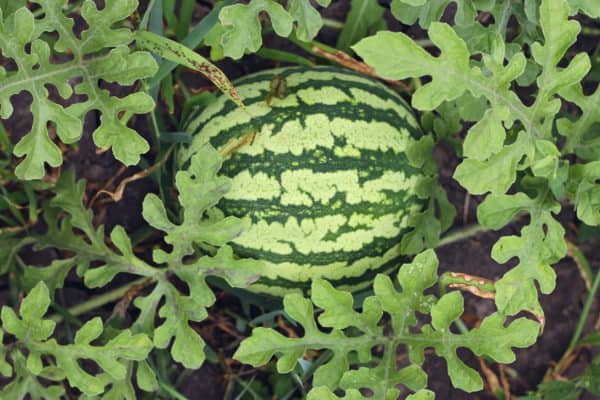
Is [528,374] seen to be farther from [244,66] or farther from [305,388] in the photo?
[244,66]

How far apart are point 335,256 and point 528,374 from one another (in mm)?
1070

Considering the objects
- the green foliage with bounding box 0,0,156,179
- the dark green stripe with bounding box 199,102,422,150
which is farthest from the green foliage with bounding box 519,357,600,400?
the green foliage with bounding box 0,0,156,179

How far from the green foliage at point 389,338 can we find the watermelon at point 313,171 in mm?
198

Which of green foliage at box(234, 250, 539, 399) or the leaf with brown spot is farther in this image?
the leaf with brown spot

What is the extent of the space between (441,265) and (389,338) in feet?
2.60

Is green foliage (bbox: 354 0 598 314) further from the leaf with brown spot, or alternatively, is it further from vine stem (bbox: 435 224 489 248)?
vine stem (bbox: 435 224 489 248)

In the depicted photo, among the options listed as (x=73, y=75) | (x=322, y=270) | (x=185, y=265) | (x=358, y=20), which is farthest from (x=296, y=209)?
(x=358, y=20)

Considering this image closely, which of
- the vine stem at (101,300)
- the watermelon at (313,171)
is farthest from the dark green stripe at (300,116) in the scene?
the vine stem at (101,300)

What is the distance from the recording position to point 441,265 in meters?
2.71

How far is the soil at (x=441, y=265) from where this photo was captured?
2586 mm

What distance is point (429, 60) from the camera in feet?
5.61

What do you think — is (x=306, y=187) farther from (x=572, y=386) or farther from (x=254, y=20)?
(x=572, y=386)

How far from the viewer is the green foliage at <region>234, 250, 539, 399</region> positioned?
6.16 ft

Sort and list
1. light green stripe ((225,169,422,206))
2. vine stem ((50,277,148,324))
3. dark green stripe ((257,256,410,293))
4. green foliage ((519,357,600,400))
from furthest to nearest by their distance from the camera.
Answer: vine stem ((50,277,148,324)) < green foliage ((519,357,600,400)) < dark green stripe ((257,256,410,293)) < light green stripe ((225,169,422,206))
